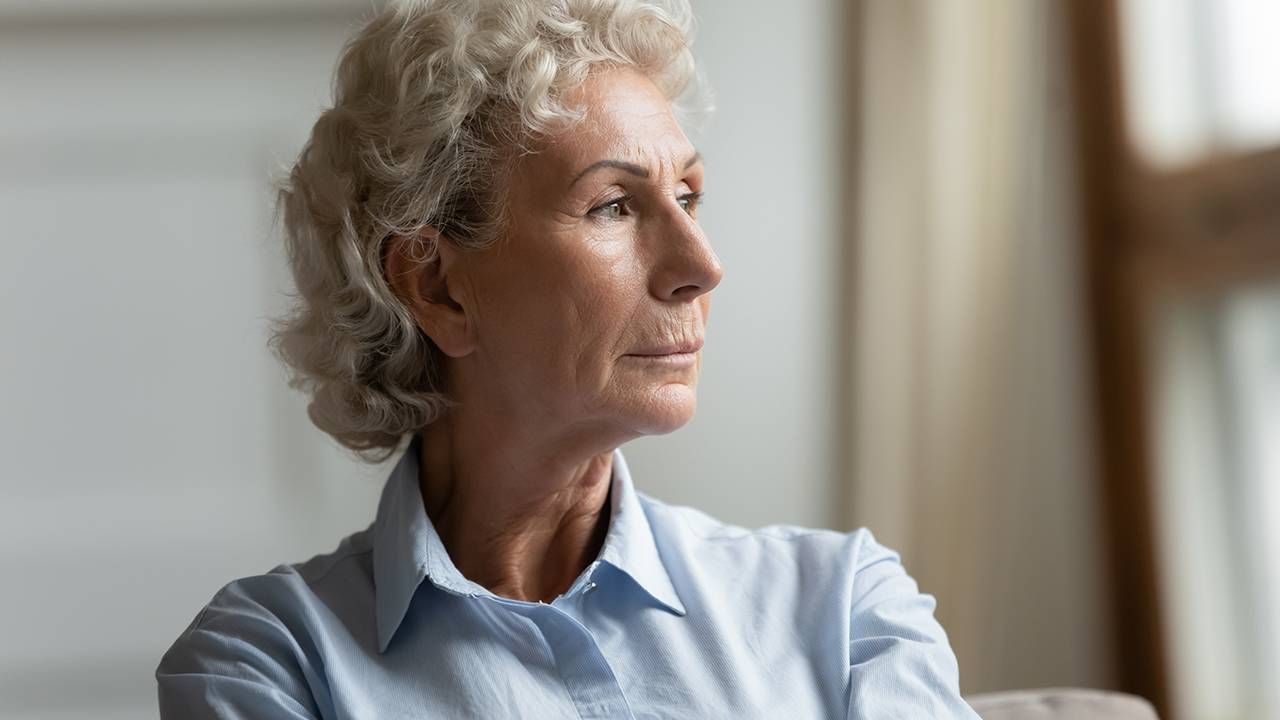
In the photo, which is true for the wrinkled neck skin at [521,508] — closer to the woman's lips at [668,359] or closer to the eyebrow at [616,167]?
the woman's lips at [668,359]

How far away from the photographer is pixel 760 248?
2742mm

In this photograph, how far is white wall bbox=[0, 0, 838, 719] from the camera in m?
2.65

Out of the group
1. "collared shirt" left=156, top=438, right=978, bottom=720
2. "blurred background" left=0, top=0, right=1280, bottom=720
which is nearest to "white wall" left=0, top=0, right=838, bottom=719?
"blurred background" left=0, top=0, right=1280, bottom=720

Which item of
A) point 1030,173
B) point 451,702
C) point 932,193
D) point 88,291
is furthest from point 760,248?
point 451,702

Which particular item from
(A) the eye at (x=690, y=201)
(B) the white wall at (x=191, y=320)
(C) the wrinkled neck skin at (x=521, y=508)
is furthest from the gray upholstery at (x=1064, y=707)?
(B) the white wall at (x=191, y=320)

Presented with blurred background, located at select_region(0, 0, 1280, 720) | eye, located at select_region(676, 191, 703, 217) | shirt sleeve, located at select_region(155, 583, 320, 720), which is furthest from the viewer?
blurred background, located at select_region(0, 0, 1280, 720)

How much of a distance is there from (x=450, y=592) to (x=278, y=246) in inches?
63.9

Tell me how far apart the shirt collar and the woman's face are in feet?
0.42

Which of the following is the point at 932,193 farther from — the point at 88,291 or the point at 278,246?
the point at 88,291

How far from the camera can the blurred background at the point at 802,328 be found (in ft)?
7.09

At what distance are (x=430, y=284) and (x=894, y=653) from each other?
2.10ft

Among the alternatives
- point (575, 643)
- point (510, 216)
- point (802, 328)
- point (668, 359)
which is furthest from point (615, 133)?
point (802, 328)

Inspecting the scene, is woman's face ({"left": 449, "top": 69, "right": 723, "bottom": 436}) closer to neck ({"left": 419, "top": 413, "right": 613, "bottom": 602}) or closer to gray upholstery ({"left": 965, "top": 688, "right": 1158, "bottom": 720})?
neck ({"left": 419, "top": 413, "right": 613, "bottom": 602})

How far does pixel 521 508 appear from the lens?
4.57 feet
